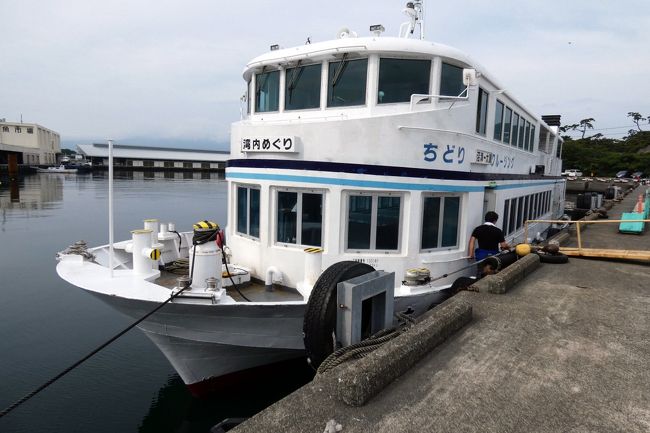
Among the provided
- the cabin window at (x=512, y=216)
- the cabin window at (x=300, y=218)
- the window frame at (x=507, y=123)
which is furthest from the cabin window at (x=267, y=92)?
the cabin window at (x=512, y=216)

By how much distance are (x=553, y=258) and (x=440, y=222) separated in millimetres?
2801

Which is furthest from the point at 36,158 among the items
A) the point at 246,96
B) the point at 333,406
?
the point at 333,406

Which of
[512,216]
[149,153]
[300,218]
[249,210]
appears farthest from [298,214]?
[149,153]

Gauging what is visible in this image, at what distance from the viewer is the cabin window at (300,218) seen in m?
7.06

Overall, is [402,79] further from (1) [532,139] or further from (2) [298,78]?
(1) [532,139]

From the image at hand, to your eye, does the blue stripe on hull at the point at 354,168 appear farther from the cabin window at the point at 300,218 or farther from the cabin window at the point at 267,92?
the cabin window at the point at 267,92

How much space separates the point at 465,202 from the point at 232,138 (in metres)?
4.59

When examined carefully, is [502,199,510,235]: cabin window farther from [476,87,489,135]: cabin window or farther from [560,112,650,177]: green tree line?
[560,112,650,177]: green tree line

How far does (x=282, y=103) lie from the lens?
772 cm

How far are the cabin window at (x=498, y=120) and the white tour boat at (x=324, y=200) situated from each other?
1.28 m

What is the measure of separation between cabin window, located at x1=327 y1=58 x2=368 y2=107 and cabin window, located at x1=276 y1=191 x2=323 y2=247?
166 centimetres

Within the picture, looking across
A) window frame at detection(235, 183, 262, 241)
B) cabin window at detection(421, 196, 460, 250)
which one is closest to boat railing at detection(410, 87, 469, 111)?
cabin window at detection(421, 196, 460, 250)

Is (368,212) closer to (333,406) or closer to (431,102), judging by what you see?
(431,102)

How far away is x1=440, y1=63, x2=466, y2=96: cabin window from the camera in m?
7.22
